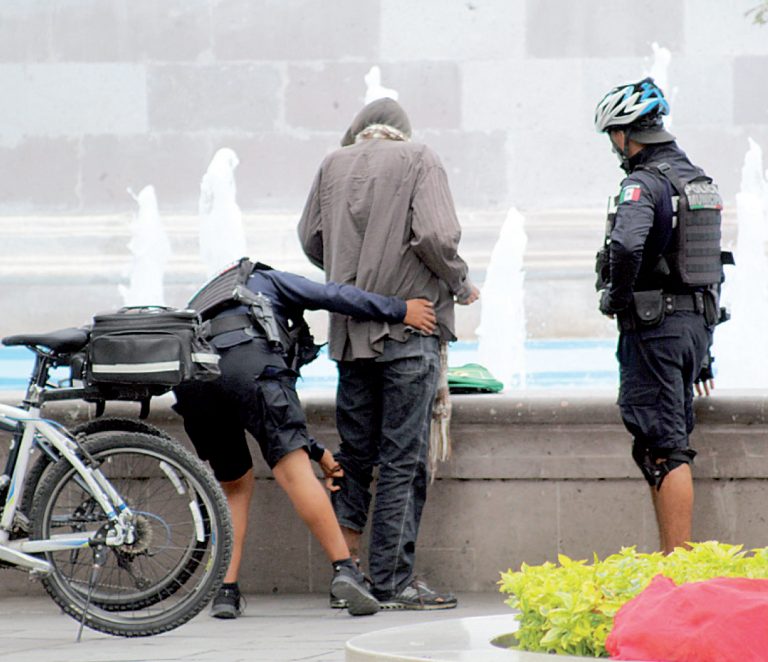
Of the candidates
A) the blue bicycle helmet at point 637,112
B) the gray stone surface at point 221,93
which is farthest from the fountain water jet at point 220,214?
the blue bicycle helmet at point 637,112

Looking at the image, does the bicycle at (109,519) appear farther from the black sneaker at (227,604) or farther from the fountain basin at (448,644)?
the fountain basin at (448,644)

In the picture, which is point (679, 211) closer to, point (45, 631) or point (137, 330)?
point (137, 330)

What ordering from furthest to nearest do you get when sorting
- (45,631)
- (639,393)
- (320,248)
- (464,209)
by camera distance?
(464,209)
(320,248)
(639,393)
(45,631)

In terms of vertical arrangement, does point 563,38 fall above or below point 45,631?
above

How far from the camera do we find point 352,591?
5574mm

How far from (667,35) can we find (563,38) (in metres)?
1.03

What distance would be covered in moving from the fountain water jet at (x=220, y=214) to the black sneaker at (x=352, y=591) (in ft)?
34.3

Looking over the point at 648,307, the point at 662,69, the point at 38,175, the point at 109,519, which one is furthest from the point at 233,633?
the point at 662,69

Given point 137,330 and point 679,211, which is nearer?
point 137,330

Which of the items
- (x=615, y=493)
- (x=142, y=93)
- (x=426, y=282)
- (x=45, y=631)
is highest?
(x=142, y=93)

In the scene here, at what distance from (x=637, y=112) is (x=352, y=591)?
2.04 m

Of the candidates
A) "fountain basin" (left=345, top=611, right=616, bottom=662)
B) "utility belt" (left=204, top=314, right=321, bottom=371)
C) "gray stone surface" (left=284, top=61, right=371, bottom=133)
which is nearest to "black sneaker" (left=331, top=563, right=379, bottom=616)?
"utility belt" (left=204, top=314, right=321, bottom=371)

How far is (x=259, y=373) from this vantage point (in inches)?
217

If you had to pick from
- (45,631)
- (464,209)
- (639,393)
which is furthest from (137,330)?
(464,209)
